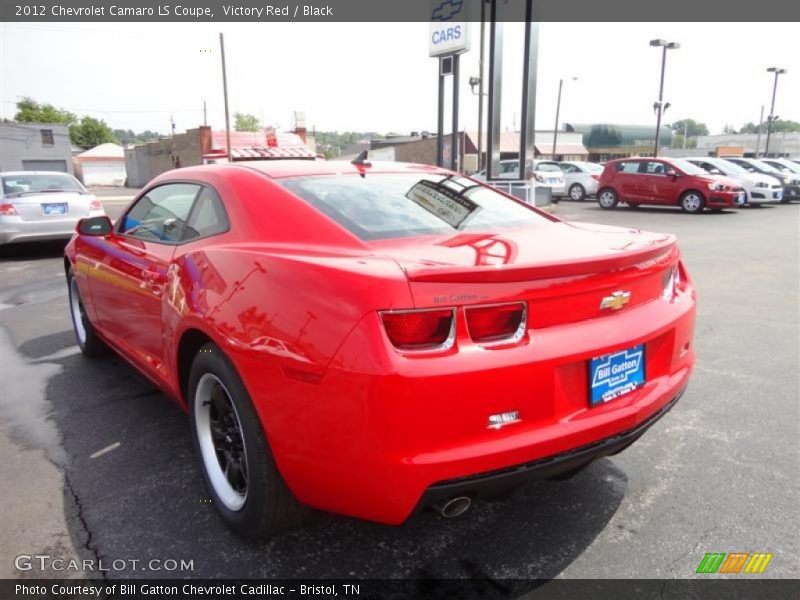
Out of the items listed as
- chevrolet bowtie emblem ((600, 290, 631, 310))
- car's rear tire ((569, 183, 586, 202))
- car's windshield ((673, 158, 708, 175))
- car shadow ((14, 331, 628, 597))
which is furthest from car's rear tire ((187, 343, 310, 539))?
car's rear tire ((569, 183, 586, 202))

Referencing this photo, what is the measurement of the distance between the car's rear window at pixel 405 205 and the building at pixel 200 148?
1872cm

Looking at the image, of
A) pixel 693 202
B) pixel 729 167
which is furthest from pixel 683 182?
pixel 729 167

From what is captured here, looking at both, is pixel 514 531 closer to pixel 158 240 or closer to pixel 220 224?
pixel 220 224

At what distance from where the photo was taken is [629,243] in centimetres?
251

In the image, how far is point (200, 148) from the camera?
139ft

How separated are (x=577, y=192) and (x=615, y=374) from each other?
70.4 ft

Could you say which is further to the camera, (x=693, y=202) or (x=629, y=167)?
(x=629, y=167)

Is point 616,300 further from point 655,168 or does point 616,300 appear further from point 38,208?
point 655,168

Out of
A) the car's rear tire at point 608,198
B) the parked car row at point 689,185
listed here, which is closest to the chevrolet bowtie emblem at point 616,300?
the parked car row at point 689,185

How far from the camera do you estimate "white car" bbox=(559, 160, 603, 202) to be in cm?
2191

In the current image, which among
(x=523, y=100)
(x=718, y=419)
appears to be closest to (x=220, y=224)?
(x=718, y=419)

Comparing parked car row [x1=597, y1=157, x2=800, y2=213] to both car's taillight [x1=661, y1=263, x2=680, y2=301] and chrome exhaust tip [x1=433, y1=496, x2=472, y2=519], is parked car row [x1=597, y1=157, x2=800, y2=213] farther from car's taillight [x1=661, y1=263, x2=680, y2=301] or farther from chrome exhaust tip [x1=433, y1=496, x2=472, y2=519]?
chrome exhaust tip [x1=433, y1=496, x2=472, y2=519]

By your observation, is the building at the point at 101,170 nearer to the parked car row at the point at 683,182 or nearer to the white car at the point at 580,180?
the white car at the point at 580,180

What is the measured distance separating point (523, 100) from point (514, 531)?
1086cm
